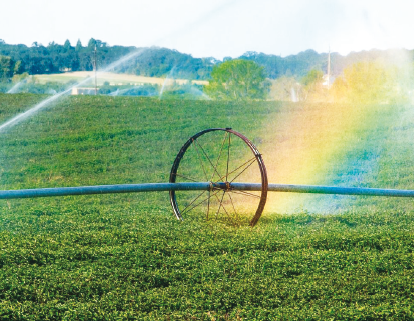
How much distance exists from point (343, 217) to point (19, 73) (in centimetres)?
1539

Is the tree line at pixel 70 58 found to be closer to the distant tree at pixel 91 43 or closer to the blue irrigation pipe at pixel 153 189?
the distant tree at pixel 91 43

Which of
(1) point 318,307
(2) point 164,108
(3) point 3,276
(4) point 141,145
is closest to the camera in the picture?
(1) point 318,307

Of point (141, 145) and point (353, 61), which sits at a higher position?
point (353, 61)

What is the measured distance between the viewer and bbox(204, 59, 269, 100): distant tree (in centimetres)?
3138

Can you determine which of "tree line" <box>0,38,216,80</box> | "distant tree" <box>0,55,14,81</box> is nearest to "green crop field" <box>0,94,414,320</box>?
"tree line" <box>0,38,216,80</box>

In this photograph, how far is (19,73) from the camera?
20.0 meters

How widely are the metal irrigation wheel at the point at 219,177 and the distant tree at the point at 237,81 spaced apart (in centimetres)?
1516

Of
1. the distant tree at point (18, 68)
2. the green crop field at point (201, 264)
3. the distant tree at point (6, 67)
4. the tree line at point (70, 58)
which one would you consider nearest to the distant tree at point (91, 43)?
the tree line at point (70, 58)

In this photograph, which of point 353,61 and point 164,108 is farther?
point 353,61

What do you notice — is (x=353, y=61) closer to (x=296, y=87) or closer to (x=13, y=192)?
(x=296, y=87)

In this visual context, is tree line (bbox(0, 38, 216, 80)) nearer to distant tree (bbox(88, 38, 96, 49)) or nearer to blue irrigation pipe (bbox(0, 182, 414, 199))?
distant tree (bbox(88, 38, 96, 49))

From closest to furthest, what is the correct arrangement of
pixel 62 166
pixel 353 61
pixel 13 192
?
Answer: pixel 13 192, pixel 62 166, pixel 353 61

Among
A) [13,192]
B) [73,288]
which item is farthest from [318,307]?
[13,192]

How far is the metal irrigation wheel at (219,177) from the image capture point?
647 cm
